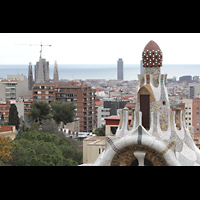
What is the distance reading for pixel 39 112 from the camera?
1430 centimetres

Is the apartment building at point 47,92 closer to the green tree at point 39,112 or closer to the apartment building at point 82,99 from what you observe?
the apartment building at point 82,99

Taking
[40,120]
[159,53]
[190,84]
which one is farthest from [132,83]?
[159,53]

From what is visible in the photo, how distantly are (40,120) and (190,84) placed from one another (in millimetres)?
12227

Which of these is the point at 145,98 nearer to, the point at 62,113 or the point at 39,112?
the point at 39,112

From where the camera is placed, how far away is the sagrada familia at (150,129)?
295 cm

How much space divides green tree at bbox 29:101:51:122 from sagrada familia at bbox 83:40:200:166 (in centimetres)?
1057

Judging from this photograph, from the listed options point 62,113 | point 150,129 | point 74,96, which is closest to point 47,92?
point 74,96

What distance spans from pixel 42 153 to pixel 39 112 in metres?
7.41

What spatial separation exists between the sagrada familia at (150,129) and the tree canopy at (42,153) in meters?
2.62

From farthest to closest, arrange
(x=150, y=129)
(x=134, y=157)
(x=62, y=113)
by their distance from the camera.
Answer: (x=62, y=113)
(x=150, y=129)
(x=134, y=157)

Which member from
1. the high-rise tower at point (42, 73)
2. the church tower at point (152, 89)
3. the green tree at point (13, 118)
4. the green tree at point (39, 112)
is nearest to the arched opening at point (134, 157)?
the church tower at point (152, 89)

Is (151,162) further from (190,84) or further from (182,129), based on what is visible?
(190,84)

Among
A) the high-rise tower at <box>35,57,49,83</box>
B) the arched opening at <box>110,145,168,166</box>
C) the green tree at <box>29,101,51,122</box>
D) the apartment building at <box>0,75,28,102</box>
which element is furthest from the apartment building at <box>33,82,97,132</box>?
the arched opening at <box>110,145,168,166</box>

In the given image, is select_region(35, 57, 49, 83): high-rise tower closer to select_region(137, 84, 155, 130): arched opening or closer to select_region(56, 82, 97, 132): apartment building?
select_region(56, 82, 97, 132): apartment building
